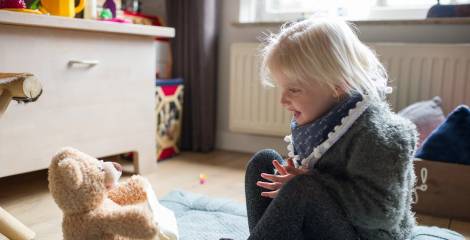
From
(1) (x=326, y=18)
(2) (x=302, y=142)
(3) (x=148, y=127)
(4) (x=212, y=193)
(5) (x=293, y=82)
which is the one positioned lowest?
(4) (x=212, y=193)

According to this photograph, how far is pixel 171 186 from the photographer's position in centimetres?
156

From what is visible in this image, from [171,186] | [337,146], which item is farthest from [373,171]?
[171,186]

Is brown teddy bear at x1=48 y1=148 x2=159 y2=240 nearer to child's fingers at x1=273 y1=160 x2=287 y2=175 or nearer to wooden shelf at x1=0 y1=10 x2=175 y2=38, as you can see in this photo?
child's fingers at x1=273 y1=160 x2=287 y2=175

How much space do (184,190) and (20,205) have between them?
0.49 m

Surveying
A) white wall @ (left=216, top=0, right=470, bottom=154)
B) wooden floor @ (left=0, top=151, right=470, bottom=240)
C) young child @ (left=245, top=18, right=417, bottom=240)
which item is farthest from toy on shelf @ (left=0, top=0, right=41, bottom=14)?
white wall @ (left=216, top=0, right=470, bottom=154)

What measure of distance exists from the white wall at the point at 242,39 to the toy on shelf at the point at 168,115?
0.76 feet

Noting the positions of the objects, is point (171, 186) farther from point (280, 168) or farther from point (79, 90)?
point (280, 168)

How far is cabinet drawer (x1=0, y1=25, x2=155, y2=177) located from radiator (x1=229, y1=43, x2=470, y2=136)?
49 centimetres

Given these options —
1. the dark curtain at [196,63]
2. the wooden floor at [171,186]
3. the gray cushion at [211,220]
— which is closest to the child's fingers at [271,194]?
the gray cushion at [211,220]

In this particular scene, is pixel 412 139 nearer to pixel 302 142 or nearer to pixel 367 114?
pixel 367 114

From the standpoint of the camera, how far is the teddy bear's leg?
71 centimetres

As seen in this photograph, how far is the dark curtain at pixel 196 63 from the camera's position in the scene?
2.06 m

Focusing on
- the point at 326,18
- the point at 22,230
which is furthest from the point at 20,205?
the point at 326,18

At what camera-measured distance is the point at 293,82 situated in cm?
79
